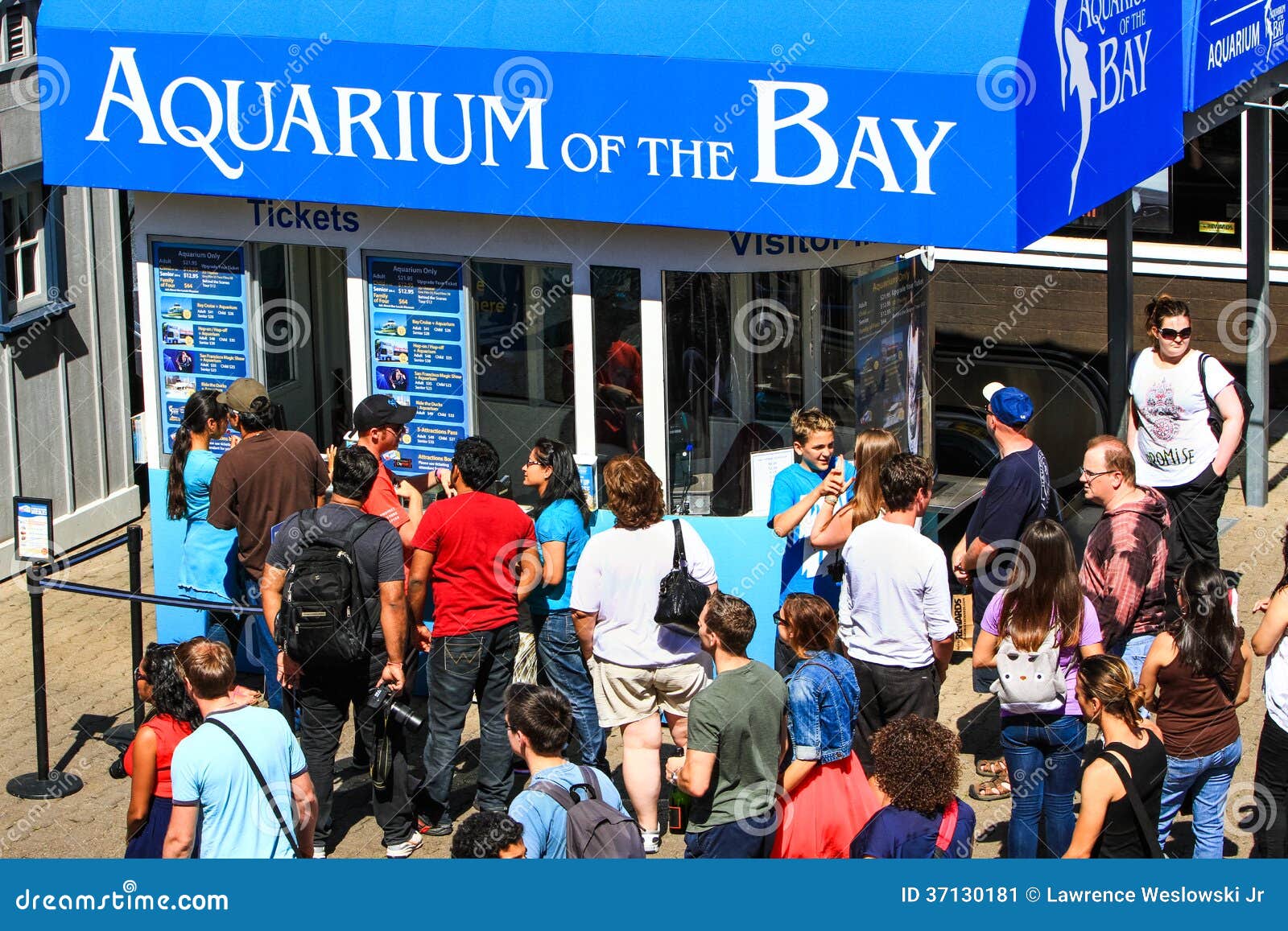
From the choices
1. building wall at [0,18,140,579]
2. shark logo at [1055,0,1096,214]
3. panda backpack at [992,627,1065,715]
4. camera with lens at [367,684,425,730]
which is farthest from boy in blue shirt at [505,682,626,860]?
building wall at [0,18,140,579]

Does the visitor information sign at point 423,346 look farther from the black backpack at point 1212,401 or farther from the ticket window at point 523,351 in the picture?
the black backpack at point 1212,401

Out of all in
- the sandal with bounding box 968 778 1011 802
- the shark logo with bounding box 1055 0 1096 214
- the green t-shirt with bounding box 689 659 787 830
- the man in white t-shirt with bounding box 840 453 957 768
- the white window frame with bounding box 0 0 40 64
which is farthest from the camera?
the white window frame with bounding box 0 0 40 64

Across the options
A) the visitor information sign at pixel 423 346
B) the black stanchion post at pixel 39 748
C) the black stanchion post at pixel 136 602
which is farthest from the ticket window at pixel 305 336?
the black stanchion post at pixel 39 748

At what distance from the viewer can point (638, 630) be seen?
24.3 ft

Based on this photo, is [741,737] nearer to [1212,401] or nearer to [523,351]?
[523,351]

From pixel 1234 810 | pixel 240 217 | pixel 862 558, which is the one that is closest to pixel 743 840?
pixel 862 558

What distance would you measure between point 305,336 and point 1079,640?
568 centimetres

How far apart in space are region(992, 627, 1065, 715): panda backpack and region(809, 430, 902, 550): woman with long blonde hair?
3.83ft

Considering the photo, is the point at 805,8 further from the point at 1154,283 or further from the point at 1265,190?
the point at 1154,283

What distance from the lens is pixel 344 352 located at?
36.3ft

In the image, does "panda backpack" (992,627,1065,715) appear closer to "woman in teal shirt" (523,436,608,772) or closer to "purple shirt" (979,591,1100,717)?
"purple shirt" (979,591,1100,717)

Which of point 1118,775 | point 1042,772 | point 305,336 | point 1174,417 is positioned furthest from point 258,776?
point 1174,417

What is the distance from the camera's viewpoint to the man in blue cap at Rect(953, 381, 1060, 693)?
785 cm

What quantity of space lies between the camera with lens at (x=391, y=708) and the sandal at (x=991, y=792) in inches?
101
